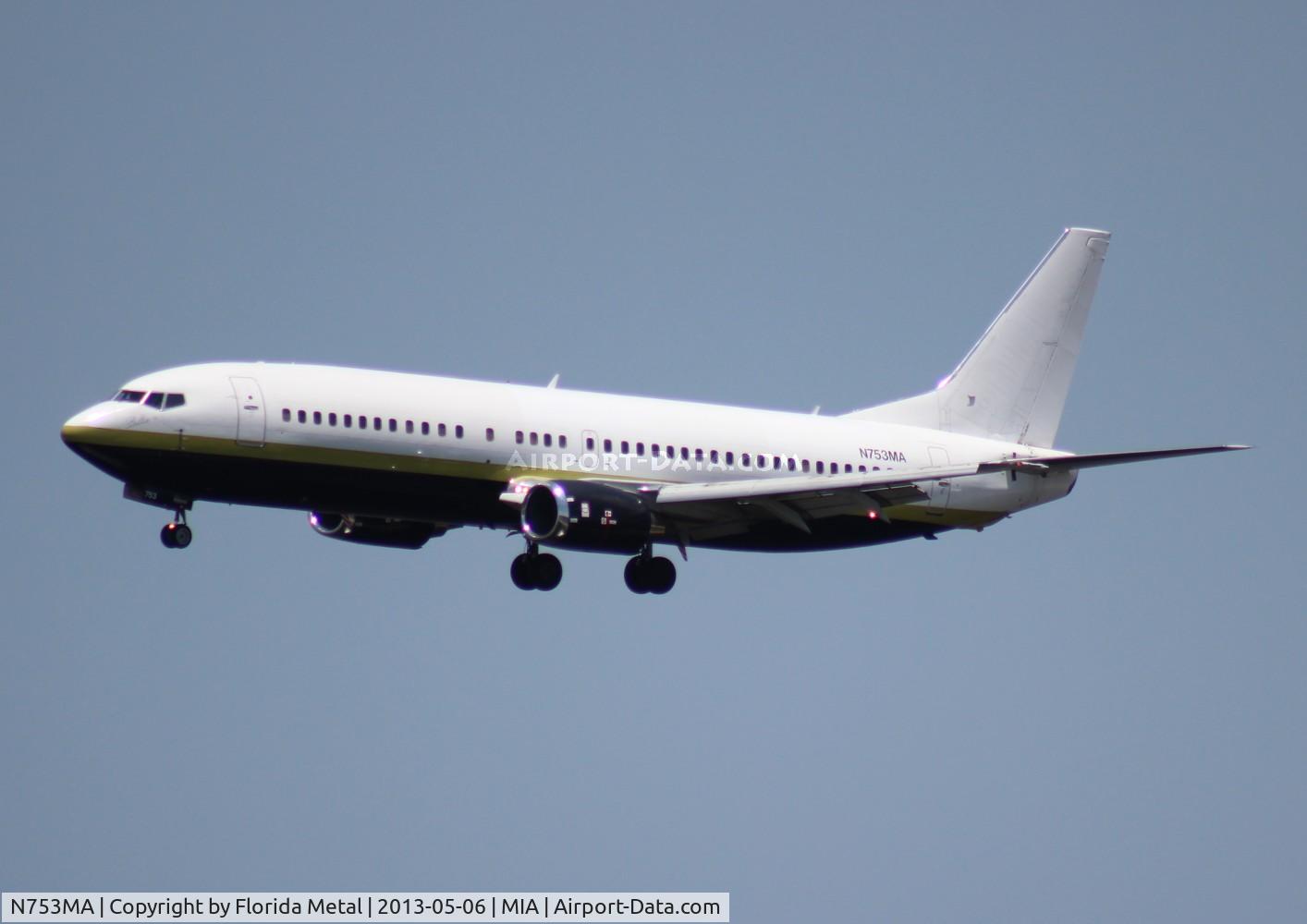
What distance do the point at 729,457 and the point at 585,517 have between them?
627 centimetres

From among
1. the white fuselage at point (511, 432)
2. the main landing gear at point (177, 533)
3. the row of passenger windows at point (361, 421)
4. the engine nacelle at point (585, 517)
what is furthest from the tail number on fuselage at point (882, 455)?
the main landing gear at point (177, 533)

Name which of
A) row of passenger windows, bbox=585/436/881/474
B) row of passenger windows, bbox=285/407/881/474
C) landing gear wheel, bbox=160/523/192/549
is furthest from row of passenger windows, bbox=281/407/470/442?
row of passenger windows, bbox=585/436/881/474

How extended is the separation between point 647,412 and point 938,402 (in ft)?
38.5

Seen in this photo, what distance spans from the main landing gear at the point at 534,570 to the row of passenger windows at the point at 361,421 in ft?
17.3

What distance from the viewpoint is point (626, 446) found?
57.5 m

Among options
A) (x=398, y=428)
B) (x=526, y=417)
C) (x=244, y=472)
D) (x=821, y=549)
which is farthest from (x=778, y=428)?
(x=244, y=472)

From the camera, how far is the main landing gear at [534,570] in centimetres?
5819

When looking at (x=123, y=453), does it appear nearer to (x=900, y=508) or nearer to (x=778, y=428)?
(x=778, y=428)

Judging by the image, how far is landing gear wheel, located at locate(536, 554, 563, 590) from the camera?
191 feet

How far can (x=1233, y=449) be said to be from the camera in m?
52.0

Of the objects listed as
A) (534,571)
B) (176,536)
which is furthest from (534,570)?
(176,536)

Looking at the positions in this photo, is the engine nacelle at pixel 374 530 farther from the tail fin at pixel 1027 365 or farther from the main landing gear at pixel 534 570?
the tail fin at pixel 1027 365

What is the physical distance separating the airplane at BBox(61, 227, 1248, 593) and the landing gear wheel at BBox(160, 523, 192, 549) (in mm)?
88

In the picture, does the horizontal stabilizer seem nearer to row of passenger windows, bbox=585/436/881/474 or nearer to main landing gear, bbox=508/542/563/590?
row of passenger windows, bbox=585/436/881/474
